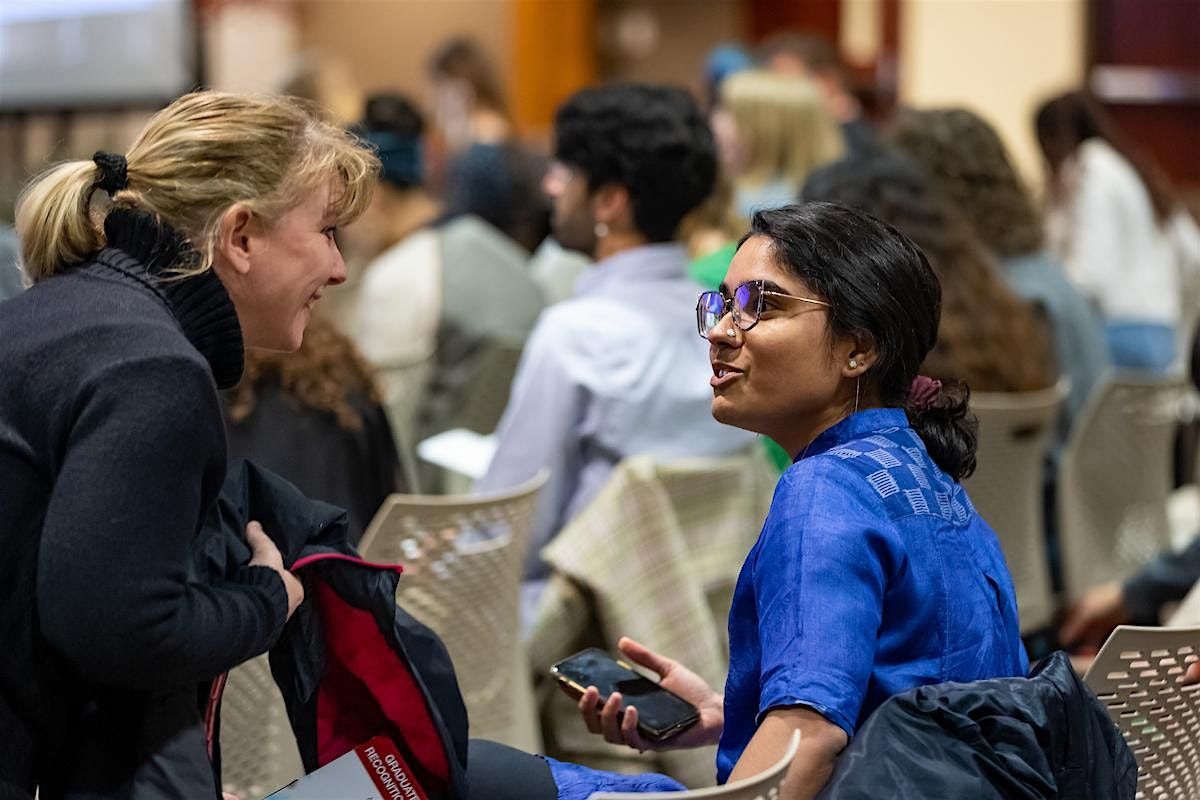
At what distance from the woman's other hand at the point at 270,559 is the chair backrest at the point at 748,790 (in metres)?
0.47

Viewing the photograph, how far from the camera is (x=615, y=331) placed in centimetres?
304

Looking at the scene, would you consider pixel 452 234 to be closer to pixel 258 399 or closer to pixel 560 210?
pixel 560 210

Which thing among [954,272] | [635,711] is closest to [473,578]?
[635,711]

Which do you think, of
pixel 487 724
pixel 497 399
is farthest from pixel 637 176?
pixel 487 724

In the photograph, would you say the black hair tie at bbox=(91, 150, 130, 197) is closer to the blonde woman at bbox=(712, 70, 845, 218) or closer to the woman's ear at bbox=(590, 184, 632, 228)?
the woman's ear at bbox=(590, 184, 632, 228)

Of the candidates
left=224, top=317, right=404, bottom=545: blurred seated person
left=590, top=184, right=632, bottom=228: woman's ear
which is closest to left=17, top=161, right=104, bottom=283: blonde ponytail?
left=224, top=317, right=404, bottom=545: blurred seated person

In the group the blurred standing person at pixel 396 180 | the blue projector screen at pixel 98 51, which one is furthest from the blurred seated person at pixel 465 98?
the blue projector screen at pixel 98 51

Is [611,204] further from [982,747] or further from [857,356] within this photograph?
[982,747]

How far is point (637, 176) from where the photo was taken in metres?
3.28

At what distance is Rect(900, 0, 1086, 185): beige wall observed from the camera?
8367 millimetres

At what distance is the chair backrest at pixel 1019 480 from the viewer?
→ 3.30 meters

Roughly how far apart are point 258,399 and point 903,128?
7.10 feet

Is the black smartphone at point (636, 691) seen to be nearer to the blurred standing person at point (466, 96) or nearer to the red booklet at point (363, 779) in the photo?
the red booklet at point (363, 779)

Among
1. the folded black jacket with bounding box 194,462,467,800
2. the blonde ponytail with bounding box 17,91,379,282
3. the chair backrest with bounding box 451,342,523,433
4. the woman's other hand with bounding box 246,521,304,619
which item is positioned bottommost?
the chair backrest with bounding box 451,342,523,433
